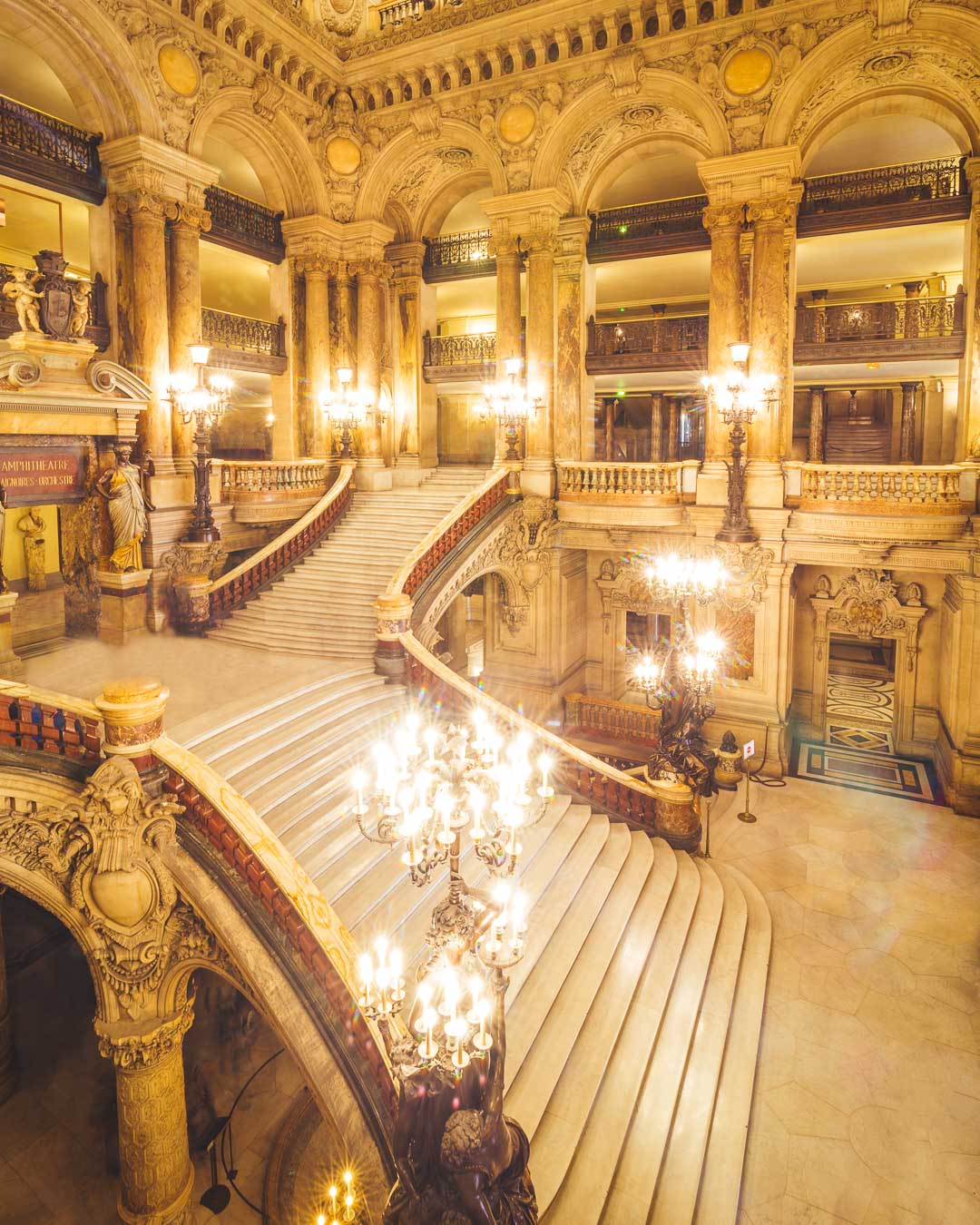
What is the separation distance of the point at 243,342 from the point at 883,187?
12.1 metres

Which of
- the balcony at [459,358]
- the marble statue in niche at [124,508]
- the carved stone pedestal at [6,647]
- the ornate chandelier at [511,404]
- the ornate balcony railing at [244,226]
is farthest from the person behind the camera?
the balcony at [459,358]

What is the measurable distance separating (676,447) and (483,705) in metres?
13.3

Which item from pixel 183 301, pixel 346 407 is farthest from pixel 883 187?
pixel 183 301

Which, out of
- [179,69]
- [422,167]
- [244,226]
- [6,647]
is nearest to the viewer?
[6,647]

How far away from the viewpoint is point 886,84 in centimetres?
1181

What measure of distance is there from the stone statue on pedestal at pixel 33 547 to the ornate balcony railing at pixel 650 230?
12798 millimetres

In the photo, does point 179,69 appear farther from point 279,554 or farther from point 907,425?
point 907,425


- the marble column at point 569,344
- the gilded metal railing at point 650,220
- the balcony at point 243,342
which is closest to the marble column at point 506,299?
the marble column at point 569,344

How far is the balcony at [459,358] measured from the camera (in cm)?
1642

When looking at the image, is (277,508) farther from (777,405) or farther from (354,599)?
(777,405)

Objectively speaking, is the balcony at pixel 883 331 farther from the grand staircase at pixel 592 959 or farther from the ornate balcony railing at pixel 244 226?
the ornate balcony railing at pixel 244 226

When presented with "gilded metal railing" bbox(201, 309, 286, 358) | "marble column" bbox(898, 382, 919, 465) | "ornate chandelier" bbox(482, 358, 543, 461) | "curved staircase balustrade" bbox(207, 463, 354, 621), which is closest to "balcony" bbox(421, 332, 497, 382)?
"ornate chandelier" bbox(482, 358, 543, 461)

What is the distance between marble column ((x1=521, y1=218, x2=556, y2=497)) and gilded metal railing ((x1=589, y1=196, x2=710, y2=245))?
4.04 feet

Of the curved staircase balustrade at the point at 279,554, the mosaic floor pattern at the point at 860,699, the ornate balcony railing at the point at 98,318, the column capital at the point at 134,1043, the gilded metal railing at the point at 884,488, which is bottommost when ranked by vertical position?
the column capital at the point at 134,1043
